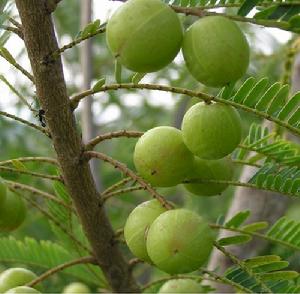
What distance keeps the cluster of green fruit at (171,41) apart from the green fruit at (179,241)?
0.86ft

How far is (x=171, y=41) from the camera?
1108mm

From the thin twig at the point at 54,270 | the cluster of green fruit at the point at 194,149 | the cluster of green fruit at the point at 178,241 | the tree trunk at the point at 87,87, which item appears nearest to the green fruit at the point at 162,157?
the cluster of green fruit at the point at 194,149

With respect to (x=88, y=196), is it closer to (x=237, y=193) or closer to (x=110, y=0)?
(x=110, y=0)

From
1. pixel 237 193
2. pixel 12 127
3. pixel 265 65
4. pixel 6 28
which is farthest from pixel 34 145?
pixel 6 28

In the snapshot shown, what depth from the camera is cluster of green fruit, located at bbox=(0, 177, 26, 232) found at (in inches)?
62.8

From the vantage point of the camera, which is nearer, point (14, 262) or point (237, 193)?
point (14, 262)

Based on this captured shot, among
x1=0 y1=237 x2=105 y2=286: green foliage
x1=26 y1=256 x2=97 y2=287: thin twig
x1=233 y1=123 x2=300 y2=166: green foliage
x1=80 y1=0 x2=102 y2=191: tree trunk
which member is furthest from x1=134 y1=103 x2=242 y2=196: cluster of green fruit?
x1=80 y1=0 x2=102 y2=191: tree trunk

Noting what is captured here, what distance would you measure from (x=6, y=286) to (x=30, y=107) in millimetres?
411

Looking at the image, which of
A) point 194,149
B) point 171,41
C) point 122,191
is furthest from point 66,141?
point 171,41

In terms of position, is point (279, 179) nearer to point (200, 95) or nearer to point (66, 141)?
point (200, 95)

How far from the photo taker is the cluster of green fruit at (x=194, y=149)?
1237 millimetres

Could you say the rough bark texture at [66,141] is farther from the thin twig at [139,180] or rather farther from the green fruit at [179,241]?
the green fruit at [179,241]

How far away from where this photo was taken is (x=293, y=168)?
1442 mm

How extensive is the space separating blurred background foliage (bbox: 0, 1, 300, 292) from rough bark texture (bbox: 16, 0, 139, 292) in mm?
663
